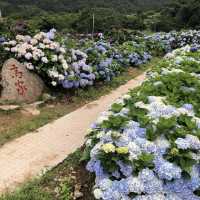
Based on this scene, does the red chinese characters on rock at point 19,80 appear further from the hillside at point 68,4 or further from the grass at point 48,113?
the hillside at point 68,4

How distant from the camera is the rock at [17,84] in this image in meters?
8.68

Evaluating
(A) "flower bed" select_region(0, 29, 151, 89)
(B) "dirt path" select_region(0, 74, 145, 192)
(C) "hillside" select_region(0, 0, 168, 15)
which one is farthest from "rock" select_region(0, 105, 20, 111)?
(C) "hillside" select_region(0, 0, 168, 15)

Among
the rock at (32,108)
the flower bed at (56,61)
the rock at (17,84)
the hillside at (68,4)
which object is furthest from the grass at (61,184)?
the hillside at (68,4)

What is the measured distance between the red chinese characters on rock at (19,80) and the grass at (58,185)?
3.14 meters

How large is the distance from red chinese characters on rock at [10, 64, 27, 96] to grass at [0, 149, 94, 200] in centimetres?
314

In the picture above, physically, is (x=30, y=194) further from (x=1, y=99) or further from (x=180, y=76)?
(x=1, y=99)

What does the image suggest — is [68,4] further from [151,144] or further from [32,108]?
[151,144]

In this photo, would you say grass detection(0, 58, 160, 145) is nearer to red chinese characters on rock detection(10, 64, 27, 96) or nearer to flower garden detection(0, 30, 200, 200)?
red chinese characters on rock detection(10, 64, 27, 96)

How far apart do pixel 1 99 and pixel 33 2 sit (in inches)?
1995

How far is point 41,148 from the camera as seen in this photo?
21.6ft

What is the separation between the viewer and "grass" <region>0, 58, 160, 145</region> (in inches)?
287

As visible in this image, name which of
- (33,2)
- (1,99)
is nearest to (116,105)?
(1,99)

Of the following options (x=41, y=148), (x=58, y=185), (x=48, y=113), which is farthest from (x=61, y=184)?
(x=48, y=113)

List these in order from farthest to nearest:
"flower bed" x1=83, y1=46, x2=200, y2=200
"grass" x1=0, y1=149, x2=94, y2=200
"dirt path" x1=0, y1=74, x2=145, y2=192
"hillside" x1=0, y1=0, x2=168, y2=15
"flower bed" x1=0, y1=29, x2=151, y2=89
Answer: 1. "hillside" x1=0, y1=0, x2=168, y2=15
2. "flower bed" x1=0, y1=29, x2=151, y2=89
3. "dirt path" x1=0, y1=74, x2=145, y2=192
4. "grass" x1=0, y1=149, x2=94, y2=200
5. "flower bed" x1=83, y1=46, x2=200, y2=200
